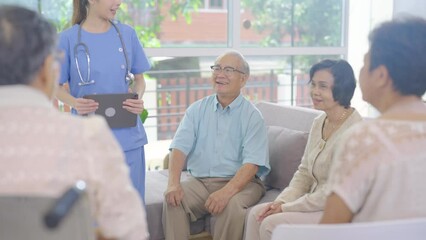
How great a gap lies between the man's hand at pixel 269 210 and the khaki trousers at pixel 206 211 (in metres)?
0.17

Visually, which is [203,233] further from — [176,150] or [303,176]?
[303,176]

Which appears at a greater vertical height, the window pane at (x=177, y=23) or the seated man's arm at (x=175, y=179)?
the window pane at (x=177, y=23)

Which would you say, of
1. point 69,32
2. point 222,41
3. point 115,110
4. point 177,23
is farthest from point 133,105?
point 222,41

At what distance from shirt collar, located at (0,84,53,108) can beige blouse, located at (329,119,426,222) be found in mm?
684

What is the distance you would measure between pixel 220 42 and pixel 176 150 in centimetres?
156

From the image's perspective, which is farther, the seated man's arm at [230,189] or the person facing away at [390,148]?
the seated man's arm at [230,189]

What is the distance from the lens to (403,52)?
125 centimetres

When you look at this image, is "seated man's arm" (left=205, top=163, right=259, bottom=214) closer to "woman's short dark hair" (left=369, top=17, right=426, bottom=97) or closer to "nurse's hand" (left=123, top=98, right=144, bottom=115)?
"nurse's hand" (left=123, top=98, right=144, bottom=115)

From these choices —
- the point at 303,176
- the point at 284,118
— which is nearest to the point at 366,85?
the point at 303,176

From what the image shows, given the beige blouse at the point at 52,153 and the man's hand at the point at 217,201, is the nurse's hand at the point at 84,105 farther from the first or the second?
the beige blouse at the point at 52,153

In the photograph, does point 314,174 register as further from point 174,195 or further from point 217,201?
point 174,195

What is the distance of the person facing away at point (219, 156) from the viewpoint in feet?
8.63

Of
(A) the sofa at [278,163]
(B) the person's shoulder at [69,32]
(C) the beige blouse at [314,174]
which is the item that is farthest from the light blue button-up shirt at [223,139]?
(B) the person's shoulder at [69,32]

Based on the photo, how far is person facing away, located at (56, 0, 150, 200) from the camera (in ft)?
7.47
